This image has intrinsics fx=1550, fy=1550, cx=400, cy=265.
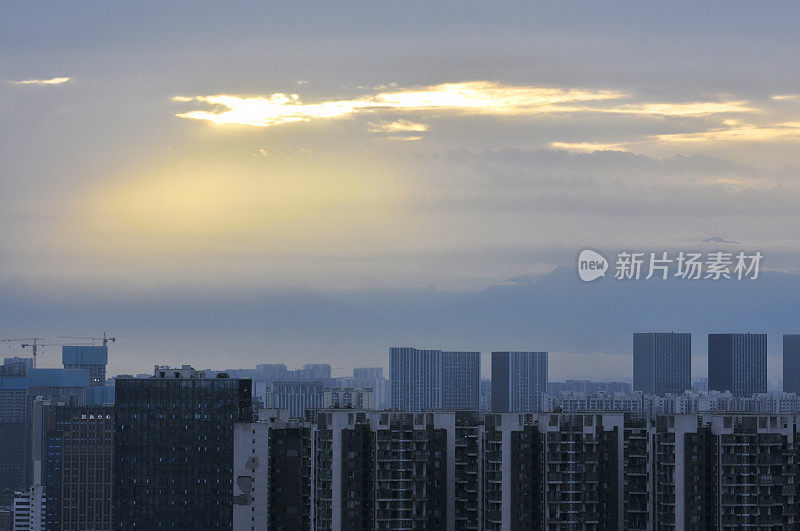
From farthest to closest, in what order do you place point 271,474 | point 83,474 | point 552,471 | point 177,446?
point 83,474
point 177,446
point 271,474
point 552,471

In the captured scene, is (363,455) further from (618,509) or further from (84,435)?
(84,435)

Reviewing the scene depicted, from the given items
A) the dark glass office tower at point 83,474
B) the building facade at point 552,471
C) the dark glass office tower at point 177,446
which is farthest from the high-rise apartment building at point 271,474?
the dark glass office tower at point 83,474

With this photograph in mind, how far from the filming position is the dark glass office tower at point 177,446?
133125mm

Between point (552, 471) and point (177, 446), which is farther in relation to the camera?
point (177, 446)

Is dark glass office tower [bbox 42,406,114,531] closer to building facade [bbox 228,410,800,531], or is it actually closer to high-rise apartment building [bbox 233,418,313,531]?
high-rise apartment building [bbox 233,418,313,531]

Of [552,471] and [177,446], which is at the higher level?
[552,471]

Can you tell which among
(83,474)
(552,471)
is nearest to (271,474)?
(552,471)

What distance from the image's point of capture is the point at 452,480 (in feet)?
260

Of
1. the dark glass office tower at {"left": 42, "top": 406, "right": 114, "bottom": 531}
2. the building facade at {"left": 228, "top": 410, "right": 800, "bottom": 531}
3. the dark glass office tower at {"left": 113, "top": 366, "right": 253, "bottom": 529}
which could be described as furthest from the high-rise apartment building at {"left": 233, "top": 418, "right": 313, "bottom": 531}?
the dark glass office tower at {"left": 42, "top": 406, "right": 114, "bottom": 531}

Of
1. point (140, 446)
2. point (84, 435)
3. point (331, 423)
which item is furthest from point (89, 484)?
point (331, 423)

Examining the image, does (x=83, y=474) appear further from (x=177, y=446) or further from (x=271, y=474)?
(x=271, y=474)

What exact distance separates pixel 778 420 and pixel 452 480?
16530 millimetres

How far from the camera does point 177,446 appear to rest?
134125 mm

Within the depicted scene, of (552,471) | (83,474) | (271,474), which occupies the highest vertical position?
(552,471)
